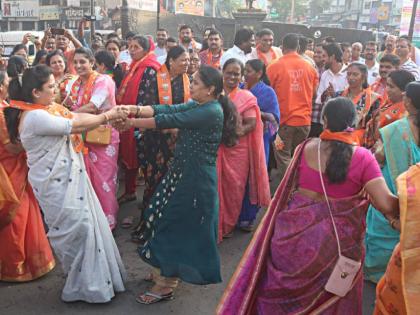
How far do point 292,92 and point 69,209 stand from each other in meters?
3.61

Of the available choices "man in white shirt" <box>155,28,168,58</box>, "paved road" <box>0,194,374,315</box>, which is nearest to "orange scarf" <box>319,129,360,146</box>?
"paved road" <box>0,194,374,315</box>

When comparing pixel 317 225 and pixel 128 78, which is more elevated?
pixel 128 78

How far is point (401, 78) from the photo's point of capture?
3.92 meters

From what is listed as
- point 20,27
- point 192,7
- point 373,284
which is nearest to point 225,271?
point 373,284

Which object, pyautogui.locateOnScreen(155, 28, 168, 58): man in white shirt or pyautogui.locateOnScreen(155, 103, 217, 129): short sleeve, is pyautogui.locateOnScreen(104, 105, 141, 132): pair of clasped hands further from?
pyautogui.locateOnScreen(155, 28, 168, 58): man in white shirt

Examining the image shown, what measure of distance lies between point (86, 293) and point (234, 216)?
5.88 ft

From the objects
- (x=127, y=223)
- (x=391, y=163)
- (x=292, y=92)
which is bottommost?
(x=127, y=223)

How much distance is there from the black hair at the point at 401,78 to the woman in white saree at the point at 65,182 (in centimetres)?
226

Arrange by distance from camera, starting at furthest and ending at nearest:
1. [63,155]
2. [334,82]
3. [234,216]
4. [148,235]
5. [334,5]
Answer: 1. [334,5]
2. [334,82]
3. [234,216]
4. [148,235]
5. [63,155]

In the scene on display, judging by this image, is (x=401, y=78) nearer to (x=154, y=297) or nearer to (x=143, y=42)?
(x=143, y=42)

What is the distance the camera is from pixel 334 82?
6664 millimetres

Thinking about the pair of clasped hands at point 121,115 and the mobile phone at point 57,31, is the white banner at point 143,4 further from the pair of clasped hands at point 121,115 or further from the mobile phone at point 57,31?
the pair of clasped hands at point 121,115

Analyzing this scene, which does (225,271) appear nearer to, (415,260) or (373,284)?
(373,284)

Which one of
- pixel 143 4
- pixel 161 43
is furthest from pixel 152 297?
pixel 143 4
